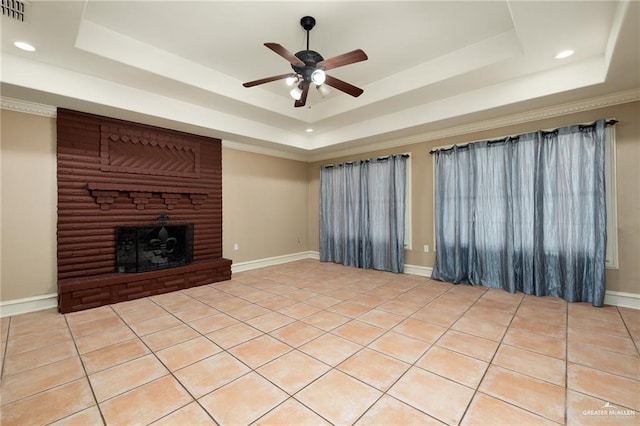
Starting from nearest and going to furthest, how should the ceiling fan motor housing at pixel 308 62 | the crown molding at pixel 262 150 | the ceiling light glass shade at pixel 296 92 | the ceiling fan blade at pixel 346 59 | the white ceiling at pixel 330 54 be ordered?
the ceiling fan blade at pixel 346 59, the white ceiling at pixel 330 54, the ceiling fan motor housing at pixel 308 62, the ceiling light glass shade at pixel 296 92, the crown molding at pixel 262 150

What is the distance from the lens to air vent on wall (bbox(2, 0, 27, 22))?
2166mm

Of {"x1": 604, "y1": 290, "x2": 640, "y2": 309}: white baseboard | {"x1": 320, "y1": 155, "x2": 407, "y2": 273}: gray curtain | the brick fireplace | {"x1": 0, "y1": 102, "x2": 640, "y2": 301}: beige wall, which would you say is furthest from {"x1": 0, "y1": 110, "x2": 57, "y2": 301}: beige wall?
{"x1": 604, "y1": 290, "x2": 640, "y2": 309}: white baseboard

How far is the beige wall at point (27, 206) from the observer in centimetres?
323

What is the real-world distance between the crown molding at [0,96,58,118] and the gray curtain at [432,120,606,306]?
5.46 m

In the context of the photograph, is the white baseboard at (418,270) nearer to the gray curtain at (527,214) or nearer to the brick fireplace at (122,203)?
the gray curtain at (527,214)

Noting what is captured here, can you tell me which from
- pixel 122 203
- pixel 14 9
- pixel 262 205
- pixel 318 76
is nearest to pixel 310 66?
pixel 318 76

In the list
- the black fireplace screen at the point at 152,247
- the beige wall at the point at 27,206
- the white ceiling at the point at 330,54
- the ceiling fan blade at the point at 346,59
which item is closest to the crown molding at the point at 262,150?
the white ceiling at the point at 330,54

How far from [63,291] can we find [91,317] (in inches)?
18.5

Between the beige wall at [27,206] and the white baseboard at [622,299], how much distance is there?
22.2ft

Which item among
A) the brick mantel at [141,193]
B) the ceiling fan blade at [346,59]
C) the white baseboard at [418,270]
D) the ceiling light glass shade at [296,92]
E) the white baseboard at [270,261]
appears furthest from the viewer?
the white baseboard at [270,261]

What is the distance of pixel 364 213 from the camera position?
5578mm

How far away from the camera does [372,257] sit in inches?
216

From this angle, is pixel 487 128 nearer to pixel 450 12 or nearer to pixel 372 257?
pixel 450 12

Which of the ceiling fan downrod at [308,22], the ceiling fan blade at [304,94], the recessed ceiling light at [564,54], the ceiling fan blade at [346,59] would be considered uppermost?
the ceiling fan downrod at [308,22]
